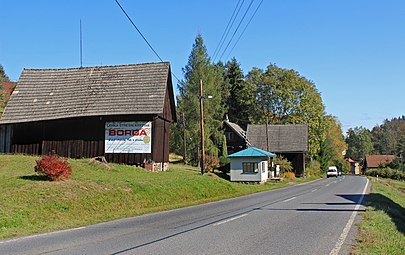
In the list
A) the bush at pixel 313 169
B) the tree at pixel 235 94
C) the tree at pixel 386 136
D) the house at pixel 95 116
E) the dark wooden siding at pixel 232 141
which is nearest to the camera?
the house at pixel 95 116

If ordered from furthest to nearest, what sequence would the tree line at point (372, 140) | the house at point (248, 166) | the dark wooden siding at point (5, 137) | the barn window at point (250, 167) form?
1. the tree line at point (372, 140)
2. the barn window at point (250, 167)
3. the house at point (248, 166)
4. the dark wooden siding at point (5, 137)

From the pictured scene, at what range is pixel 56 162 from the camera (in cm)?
1709

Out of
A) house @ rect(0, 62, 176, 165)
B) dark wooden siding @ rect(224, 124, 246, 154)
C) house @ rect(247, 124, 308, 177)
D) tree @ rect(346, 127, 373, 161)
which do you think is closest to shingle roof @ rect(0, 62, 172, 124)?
house @ rect(0, 62, 176, 165)

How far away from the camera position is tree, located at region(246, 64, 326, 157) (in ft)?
231

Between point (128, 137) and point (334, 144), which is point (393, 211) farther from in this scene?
point (334, 144)

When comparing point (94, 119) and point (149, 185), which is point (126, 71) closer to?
point (94, 119)

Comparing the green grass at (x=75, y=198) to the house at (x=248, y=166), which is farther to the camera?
the house at (x=248, y=166)

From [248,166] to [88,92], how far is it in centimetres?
1726

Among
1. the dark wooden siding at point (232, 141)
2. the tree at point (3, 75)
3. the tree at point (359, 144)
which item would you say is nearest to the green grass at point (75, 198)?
the tree at point (3, 75)

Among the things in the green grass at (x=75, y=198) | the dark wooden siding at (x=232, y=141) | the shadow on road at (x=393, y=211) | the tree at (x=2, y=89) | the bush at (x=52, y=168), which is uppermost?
the tree at (x=2, y=89)

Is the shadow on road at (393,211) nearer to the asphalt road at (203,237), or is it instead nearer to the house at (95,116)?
the asphalt road at (203,237)

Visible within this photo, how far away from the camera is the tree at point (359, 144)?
154 m

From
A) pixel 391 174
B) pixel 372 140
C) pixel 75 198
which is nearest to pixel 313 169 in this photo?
pixel 391 174

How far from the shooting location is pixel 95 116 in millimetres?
31156
